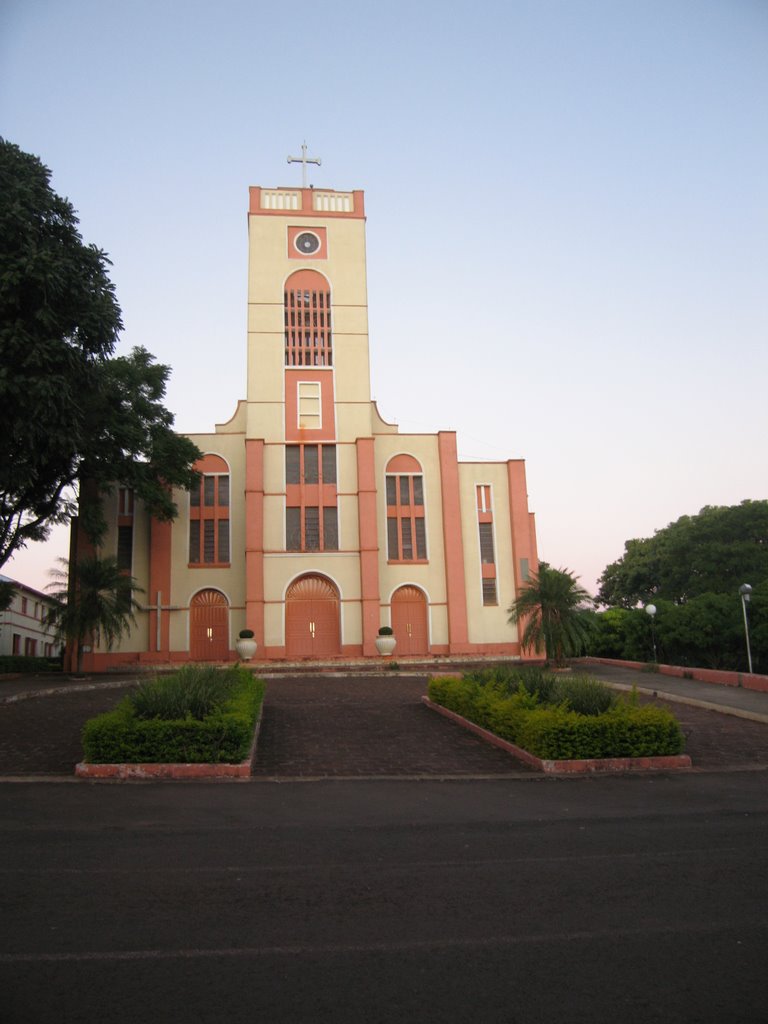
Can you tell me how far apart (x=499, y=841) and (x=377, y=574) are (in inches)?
1012

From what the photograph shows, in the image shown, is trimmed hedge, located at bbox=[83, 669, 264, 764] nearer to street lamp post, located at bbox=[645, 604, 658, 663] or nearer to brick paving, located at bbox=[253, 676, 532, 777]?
brick paving, located at bbox=[253, 676, 532, 777]

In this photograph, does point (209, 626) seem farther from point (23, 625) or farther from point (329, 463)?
point (23, 625)

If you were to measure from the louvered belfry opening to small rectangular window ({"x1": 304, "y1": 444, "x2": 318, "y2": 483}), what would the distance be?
3.83 m

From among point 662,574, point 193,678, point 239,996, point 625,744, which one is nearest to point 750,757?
point 625,744

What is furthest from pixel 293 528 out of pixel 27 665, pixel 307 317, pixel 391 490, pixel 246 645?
pixel 27 665

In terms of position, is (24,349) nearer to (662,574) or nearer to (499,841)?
(499,841)

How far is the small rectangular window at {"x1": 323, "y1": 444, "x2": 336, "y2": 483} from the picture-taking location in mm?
33406

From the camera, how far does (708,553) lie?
→ 147 feet

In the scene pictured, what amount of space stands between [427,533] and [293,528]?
227 inches

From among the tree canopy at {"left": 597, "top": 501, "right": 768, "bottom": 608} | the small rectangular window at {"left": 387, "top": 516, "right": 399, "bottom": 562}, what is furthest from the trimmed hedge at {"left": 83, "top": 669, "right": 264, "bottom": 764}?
the tree canopy at {"left": 597, "top": 501, "right": 768, "bottom": 608}

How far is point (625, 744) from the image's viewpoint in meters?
10.4

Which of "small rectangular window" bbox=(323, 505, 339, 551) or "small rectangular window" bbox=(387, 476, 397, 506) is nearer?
"small rectangular window" bbox=(323, 505, 339, 551)

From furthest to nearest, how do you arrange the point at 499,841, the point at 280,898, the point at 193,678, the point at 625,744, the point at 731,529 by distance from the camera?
the point at 731,529 < the point at 193,678 < the point at 625,744 < the point at 499,841 < the point at 280,898

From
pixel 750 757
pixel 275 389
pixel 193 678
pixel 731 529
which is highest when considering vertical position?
pixel 275 389
